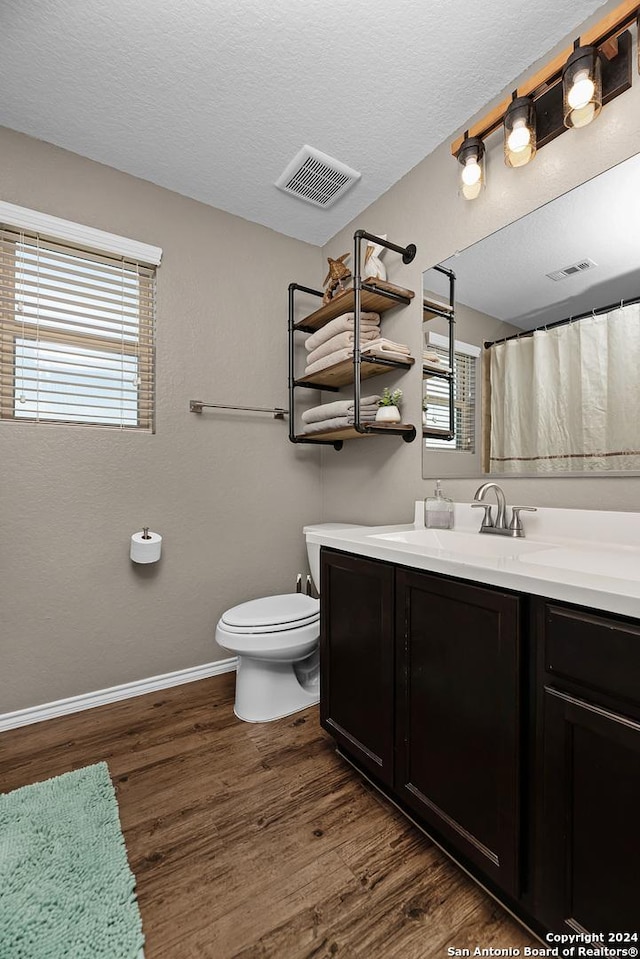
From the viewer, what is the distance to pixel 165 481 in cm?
220

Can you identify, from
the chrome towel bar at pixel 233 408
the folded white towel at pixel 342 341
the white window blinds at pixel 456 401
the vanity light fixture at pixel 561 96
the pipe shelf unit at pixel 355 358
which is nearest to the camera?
the vanity light fixture at pixel 561 96

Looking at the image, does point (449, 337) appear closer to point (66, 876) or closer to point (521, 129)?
point (521, 129)

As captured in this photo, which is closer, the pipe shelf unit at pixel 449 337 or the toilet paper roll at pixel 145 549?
the pipe shelf unit at pixel 449 337

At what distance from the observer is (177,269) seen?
2242 mm

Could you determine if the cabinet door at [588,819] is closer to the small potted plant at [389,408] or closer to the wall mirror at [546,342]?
the wall mirror at [546,342]

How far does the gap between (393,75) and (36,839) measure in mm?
2807

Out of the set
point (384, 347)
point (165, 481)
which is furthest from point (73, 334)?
point (384, 347)

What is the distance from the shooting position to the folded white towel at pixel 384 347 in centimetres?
198

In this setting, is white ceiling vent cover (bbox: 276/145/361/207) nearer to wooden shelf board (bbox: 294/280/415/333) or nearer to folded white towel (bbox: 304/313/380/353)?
wooden shelf board (bbox: 294/280/415/333)

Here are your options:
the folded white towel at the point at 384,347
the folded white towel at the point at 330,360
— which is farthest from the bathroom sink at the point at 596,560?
the folded white towel at the point at 330,360

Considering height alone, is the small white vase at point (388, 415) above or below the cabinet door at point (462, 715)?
above

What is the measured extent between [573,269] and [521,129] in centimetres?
53

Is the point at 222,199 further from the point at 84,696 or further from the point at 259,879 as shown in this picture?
the point at 259,879

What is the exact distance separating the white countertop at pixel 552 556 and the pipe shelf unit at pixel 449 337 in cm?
37
